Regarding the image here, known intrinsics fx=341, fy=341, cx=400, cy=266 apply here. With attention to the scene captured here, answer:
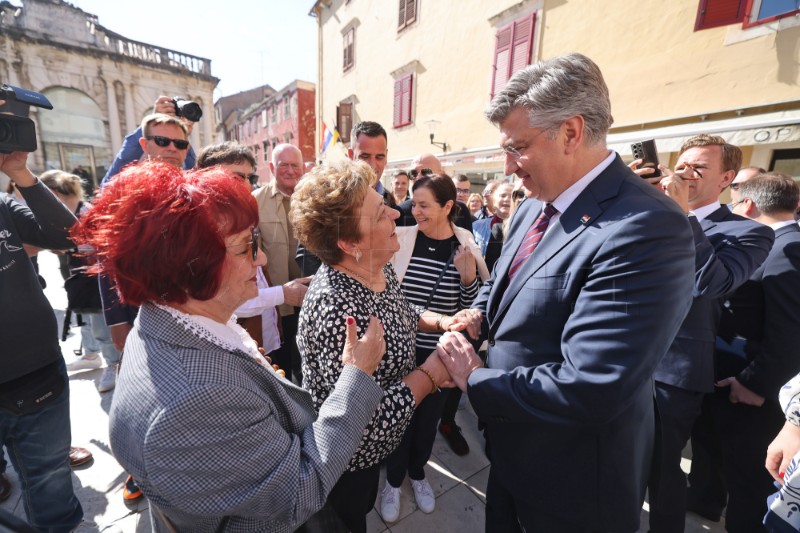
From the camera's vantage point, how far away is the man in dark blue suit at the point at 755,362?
1.98 metres

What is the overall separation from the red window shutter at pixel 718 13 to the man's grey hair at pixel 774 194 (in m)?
4.89

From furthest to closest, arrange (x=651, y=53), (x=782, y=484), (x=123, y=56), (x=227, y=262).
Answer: (x=123, y=56)
(x=651, y=53)
(x=782, y=484)
(x=227, y=262)

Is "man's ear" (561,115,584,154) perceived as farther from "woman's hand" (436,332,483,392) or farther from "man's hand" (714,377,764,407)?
"man's hand" (714,377,764,407)

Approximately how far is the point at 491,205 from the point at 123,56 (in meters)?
23.5

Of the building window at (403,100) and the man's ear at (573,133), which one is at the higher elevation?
the building window at (403,100)

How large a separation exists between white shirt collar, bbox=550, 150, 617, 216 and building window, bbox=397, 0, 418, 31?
522 inches

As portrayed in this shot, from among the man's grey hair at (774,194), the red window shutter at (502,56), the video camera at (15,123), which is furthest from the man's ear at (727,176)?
the red window shutter at (502,56)

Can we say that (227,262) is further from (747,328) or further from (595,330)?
(747,328)

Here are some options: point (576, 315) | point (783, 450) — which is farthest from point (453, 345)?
point (783, 450)

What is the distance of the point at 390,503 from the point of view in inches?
92.1

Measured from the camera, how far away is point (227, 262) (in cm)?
108

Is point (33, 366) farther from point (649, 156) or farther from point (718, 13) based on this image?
point (718, 13)

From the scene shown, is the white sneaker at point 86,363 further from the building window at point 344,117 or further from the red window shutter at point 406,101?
the building window at point 344,117

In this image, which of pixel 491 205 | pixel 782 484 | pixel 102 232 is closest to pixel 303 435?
pixel 102 232
